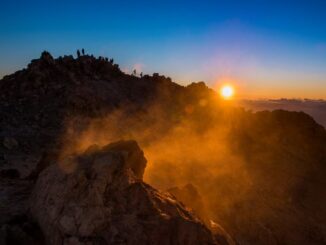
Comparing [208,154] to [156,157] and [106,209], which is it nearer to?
[156,157]

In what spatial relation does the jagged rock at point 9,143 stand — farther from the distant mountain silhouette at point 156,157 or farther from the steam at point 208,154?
the steam at point 208,154

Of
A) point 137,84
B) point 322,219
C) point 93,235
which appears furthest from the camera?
point 137,84

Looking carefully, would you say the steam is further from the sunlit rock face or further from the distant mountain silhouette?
the sunlit rock face

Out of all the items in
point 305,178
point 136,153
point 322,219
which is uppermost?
point 136,153

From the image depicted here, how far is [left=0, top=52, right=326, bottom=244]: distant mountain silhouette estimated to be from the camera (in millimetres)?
7457

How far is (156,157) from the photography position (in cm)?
2008

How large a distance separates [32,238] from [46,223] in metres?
0.43

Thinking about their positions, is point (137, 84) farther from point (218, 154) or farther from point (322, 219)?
point (322, 219)

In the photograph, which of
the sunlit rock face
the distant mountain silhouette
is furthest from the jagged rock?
the sunlit rock face

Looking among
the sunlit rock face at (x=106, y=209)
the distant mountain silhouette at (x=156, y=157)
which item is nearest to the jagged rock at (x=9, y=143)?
the distant mountain silhouette at (x=156, y=157)

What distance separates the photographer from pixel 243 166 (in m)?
20.3

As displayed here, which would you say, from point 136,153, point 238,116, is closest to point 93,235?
point 136,153

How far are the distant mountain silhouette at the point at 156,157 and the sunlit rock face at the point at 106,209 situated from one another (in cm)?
3

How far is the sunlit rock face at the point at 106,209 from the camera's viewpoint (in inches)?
268
